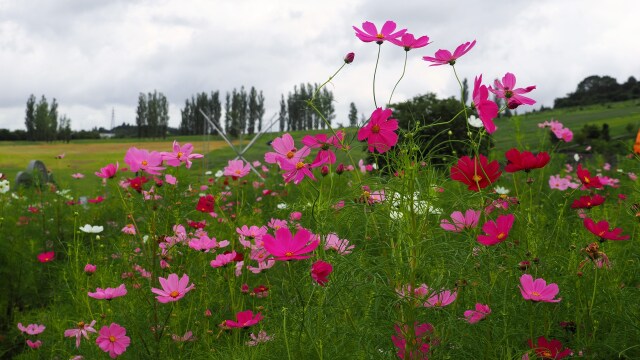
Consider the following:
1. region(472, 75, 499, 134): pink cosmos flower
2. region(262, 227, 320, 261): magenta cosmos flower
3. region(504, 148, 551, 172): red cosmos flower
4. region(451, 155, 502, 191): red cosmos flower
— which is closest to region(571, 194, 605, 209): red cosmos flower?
region(504, 148, 551, 172): red cosmos flower

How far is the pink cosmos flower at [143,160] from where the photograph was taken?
1.57 meters

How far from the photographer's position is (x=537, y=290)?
52.4 inches

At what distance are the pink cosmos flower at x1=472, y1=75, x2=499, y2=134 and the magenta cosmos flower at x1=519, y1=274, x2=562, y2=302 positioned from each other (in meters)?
0.37

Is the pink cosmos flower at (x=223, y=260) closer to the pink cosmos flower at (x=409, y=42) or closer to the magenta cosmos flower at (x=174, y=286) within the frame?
the magenta cosmos flower at (x=174, y=286)

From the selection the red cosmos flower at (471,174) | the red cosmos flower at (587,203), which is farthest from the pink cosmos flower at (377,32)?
the red cosmos flower at (587,203)

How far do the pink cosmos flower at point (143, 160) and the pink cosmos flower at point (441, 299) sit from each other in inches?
32.9

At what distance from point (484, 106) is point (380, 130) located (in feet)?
0.84

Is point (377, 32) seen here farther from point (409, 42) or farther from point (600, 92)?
point (600, 92)

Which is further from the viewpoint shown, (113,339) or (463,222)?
(113,339)

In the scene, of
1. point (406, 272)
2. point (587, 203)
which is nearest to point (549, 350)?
point (406, 272)

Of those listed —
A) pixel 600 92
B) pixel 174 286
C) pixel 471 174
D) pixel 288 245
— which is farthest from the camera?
pixel 600 92

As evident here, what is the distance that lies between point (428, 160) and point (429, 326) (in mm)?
404

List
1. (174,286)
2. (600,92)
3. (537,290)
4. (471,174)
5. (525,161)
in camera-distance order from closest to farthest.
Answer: (537,290) → (471,174) → (525,161) → (174,286) → (600,92)

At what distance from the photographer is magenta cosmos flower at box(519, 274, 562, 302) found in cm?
129
